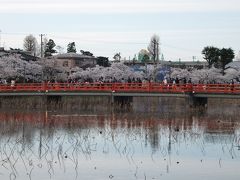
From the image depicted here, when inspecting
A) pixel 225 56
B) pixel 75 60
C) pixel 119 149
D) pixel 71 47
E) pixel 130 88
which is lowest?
pixel 119 149

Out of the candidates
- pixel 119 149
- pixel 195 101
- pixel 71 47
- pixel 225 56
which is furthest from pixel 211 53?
pixel 119 149

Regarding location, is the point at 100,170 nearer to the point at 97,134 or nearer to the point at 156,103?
the point at 97,134

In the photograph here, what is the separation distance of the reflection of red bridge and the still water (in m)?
11.4

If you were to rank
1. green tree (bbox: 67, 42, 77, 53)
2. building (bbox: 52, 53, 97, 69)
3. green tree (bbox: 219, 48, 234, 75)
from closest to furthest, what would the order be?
green tree (bbox: 219, 48, 234, 75)
building (bbox: 52, 53, 97, 69)
green tree (bbox: 67, 42, 77, 53)

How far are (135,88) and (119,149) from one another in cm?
2892

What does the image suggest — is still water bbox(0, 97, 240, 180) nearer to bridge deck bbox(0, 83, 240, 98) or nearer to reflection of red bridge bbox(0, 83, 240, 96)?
bridge deck bbox(0, 83, 240, 98)

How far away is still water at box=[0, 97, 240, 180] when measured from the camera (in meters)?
20.6

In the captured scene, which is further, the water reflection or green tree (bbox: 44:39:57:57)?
green tree (bbox: 44:39:57:57)

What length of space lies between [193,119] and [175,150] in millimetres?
16109

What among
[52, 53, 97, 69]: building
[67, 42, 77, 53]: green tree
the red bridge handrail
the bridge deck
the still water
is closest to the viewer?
the still water

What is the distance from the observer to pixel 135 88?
54.2m

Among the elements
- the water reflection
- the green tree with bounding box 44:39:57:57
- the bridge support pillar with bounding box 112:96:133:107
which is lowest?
the water reflection

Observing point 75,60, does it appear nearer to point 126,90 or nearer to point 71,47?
point 71,47

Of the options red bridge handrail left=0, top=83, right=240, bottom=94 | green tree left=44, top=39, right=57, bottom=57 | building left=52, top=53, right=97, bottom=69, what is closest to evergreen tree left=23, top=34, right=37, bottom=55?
green tree left=44, top=39, right=57, bottom=57
